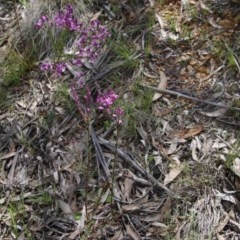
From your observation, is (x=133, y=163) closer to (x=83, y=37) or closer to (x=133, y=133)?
(x=133, y=133)

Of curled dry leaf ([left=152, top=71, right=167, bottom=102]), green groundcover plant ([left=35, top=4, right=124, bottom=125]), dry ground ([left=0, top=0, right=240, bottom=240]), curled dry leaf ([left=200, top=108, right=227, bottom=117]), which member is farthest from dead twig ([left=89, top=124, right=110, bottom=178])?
curled dry leaf ([left=200, top=108, right=227, bottom=117])

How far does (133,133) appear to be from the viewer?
3016mm

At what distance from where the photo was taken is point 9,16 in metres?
3.86

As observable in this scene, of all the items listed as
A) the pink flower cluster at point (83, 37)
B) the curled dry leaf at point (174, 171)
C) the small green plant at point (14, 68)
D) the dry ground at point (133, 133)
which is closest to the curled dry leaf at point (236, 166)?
the dry ground at point (133, 133)

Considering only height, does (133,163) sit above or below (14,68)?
below

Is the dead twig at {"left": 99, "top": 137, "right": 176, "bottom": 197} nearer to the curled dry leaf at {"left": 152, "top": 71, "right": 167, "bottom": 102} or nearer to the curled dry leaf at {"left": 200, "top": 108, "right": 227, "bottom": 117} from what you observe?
the curled dry leaf at {"left": 152, "top": 71, "right": 167, "bottom": 102}

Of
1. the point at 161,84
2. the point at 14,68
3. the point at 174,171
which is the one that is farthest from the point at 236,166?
the point at 14,68

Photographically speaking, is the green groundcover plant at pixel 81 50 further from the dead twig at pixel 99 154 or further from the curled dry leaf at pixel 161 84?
the curled dry leaf at pixel 161 84

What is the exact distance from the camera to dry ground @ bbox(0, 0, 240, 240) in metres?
→ 2.75

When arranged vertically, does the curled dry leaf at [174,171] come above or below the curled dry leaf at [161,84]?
below

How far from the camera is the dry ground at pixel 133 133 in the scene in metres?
2.75

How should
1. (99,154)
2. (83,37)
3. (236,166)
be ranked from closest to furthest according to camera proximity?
1. (236,166)
2. (99,154)
3. (83,37)

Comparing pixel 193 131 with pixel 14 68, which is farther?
pixel 14 68

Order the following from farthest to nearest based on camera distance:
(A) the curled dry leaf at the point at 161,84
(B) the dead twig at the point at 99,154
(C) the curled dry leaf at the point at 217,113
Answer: (A) the curled dry leaf at the point at 161,84 < (C) the curled dry leaf at the point at 217,113 < (B) the dead twig at the point at 99,154
